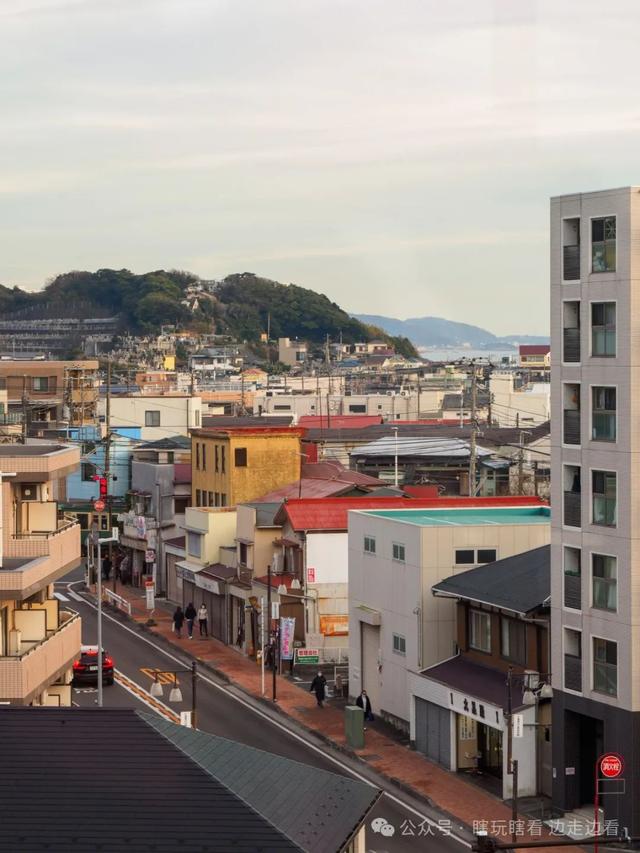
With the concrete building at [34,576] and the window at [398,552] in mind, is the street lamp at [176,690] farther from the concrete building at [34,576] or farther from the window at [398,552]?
the window at [398,552]

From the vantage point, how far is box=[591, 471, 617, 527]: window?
31.5 m

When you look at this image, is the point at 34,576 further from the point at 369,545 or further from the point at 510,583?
the point at 369,545

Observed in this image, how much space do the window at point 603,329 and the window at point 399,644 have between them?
11.6m

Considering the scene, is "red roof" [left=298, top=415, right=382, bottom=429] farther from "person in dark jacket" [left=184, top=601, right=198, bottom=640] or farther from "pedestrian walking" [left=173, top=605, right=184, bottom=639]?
"pedestrian walking" [left=173, top=605, right=184, bottom=639]

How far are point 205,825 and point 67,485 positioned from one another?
7143 cm

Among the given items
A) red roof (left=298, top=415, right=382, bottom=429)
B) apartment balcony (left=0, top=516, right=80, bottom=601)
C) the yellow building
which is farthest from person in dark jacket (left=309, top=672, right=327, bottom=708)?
red roof (left=298, top=415, right=382, bottom=429)

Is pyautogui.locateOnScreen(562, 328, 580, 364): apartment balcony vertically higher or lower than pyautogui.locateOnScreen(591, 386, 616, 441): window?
higher

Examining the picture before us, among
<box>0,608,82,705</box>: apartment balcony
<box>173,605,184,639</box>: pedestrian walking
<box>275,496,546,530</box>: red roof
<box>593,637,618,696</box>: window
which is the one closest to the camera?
<box>0,608,82,705</box>: apartment balcony

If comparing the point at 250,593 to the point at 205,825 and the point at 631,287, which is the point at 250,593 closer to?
the point at 631,287

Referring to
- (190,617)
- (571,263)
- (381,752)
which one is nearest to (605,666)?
(571,263)

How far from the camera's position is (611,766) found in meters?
30.4

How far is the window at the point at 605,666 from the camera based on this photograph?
31.2 metres

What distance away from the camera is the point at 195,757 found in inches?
727

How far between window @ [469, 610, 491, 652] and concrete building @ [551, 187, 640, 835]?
461 cm
